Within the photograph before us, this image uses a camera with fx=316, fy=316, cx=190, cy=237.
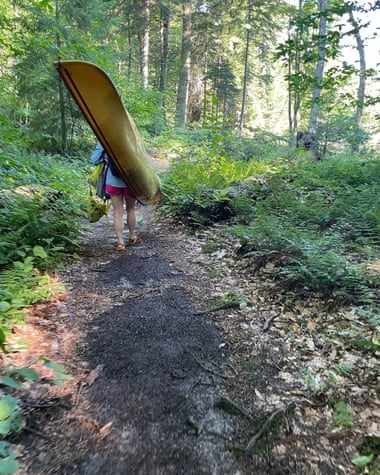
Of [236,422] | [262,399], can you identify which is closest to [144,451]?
[236,422]

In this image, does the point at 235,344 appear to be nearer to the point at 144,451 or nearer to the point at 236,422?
the point at 236,422

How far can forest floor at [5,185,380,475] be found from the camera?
1.73 metres

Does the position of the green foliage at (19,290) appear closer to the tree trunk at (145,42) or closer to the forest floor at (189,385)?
the forest floor at (189,385)

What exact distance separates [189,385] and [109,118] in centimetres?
379

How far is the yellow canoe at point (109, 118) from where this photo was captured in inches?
163

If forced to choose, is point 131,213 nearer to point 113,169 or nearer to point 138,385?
point 113,169

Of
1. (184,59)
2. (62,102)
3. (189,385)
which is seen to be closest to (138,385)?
(189,385)

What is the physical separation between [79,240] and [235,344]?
317 centimetres

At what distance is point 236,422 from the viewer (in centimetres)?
199

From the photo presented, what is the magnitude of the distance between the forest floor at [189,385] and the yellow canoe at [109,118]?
1.77m

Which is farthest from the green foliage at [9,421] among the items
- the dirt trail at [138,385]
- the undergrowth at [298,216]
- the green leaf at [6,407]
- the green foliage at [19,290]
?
the undergrowth at [298,216]

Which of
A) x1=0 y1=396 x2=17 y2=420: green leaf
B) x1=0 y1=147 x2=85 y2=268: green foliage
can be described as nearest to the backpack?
x1=0 y1=147 x2=85 y2=268: green foliage

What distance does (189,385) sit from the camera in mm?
2283

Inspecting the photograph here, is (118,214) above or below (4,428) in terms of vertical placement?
above
